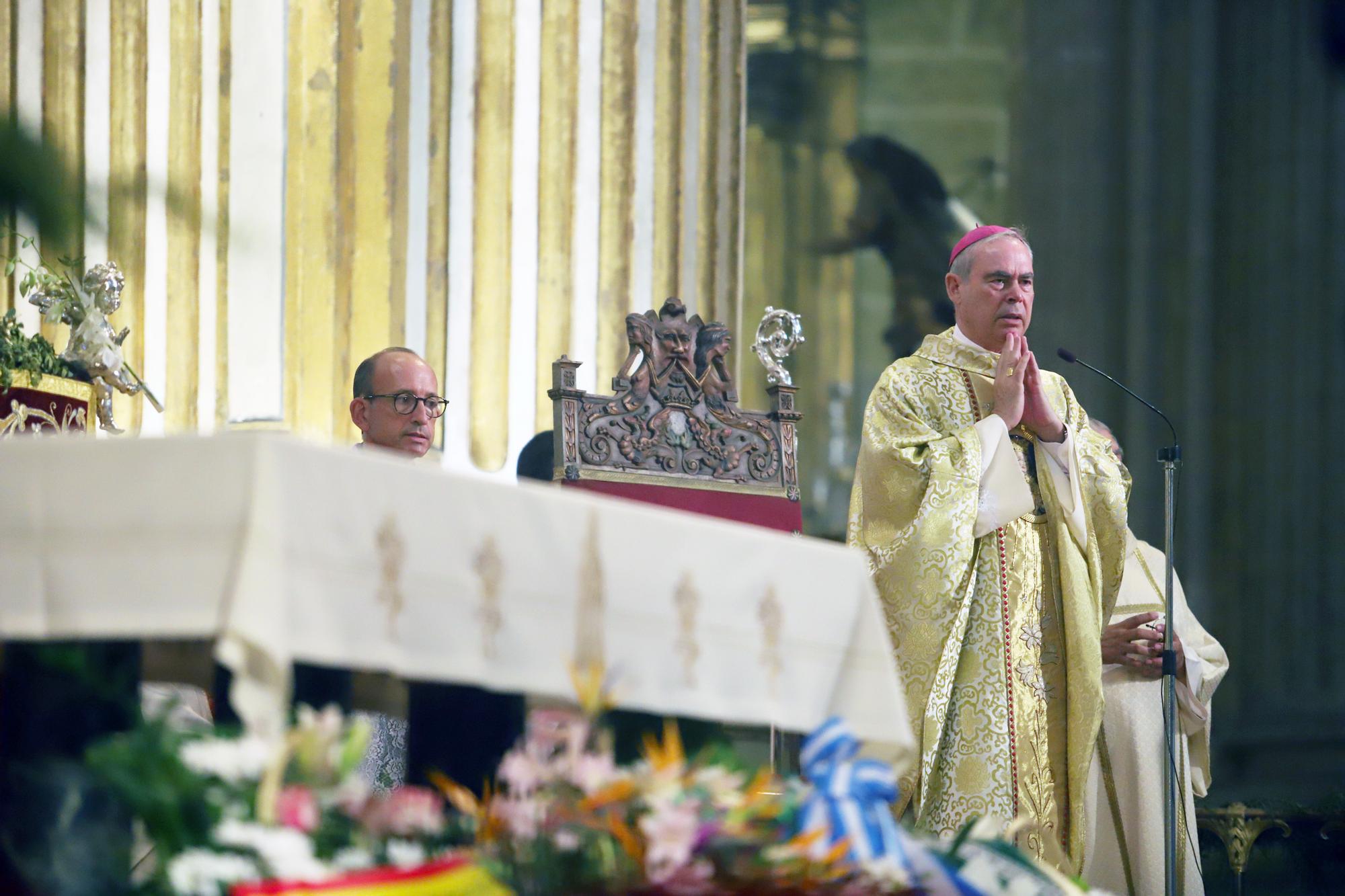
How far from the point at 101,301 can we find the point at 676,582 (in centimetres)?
238

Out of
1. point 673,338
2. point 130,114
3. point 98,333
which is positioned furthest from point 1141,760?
point 130,114

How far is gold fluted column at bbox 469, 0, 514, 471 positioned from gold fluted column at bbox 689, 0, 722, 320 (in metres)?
0.74

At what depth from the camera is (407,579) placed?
188 centimetres

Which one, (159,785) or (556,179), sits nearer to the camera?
(159,785)

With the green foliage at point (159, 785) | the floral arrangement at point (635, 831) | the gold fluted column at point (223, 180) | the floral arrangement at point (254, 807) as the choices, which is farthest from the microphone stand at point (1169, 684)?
the gold fluted column at point (223, 180)

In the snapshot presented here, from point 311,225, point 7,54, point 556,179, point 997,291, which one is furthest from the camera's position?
point 556,179

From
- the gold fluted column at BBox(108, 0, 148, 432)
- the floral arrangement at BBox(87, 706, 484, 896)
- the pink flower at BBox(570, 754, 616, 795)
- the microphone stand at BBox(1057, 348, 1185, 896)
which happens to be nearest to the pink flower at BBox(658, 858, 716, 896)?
the pink flower at BBox(570, 754, 616, 795)

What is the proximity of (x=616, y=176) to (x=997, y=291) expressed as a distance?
90.6 inches

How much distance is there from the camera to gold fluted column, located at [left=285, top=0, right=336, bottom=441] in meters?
5.73

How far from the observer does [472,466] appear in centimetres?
595

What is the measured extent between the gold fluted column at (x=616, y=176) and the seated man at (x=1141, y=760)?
2065mm

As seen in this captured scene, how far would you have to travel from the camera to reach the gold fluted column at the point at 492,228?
19.6 feet

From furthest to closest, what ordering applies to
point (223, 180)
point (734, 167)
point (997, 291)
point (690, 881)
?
point (734, 167)
point (223, 180)
point (997, 291)
point (690, 881)

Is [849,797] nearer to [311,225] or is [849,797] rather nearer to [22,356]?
[22,356]
